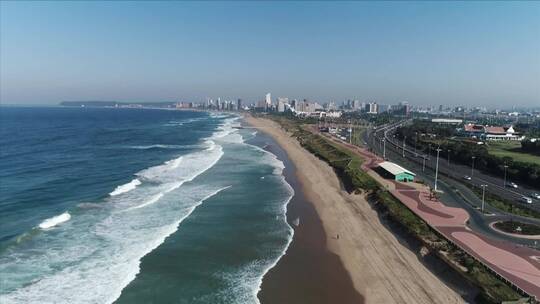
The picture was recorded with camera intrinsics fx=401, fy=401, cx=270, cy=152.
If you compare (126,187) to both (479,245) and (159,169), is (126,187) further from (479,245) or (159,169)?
(479,245)

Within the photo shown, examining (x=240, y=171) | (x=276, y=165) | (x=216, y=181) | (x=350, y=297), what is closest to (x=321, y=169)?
(x=276, y=165)

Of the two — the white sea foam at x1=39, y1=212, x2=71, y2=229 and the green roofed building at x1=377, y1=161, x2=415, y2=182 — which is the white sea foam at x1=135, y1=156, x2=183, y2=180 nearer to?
the white sea foam at x1=39, y1=212, x2=71, y2=229

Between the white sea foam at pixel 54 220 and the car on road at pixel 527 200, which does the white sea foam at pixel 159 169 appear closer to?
the white sea foam at pixel 54 220

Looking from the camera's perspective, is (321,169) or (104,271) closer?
(104,271)

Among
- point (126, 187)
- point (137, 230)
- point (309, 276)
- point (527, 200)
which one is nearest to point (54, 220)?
point (137, 230)

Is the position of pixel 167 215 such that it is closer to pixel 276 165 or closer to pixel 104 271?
pixel 104 271

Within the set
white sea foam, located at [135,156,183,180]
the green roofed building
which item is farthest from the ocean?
the green roofed building
